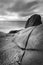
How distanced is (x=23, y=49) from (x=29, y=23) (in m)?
3.76

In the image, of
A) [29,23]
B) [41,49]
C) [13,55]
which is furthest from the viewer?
[29,23]

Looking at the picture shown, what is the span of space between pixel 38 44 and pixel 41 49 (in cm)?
19

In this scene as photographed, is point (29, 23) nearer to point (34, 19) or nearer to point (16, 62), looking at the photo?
point (34, 19)

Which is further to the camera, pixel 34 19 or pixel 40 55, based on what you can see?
pixel 34 19

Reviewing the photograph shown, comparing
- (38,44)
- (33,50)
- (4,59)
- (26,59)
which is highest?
(38,44)

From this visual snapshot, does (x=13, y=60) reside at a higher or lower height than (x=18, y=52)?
lower

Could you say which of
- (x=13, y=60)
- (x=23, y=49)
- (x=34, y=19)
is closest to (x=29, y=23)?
(x=34, y=19)

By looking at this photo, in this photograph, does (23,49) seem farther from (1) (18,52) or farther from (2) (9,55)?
(2) (9,55)

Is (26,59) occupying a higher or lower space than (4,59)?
higher

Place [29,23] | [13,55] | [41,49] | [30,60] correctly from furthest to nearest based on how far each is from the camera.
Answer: [29,23], [13,55], [41,49], [30,60]

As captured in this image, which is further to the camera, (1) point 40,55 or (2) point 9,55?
(2) point 9,55

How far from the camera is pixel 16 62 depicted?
2.19 metres

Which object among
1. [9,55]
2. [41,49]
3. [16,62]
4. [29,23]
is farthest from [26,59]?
[29,23]

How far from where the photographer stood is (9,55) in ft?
8.31
